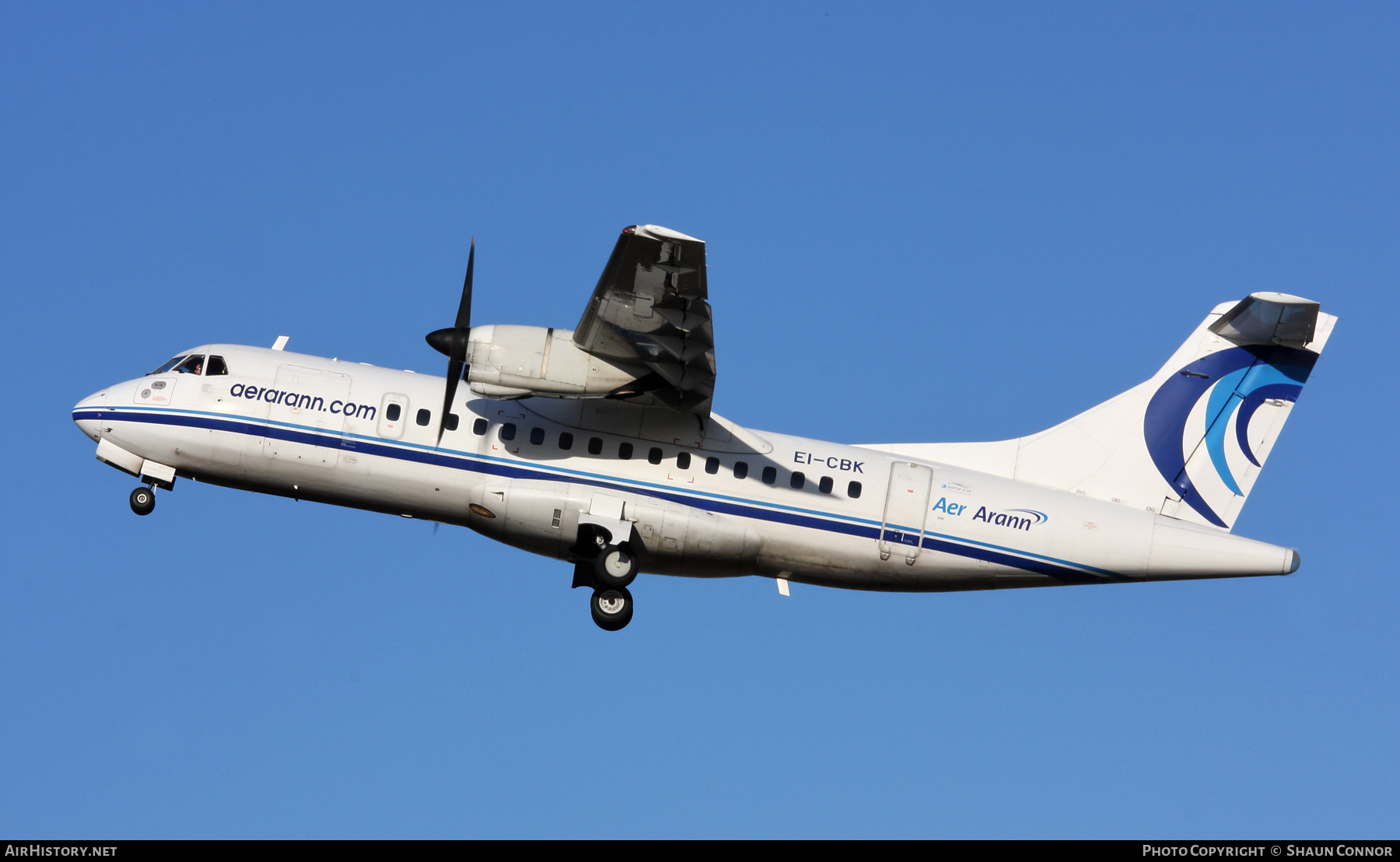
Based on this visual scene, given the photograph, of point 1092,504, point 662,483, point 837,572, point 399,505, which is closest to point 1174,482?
point 1092,504

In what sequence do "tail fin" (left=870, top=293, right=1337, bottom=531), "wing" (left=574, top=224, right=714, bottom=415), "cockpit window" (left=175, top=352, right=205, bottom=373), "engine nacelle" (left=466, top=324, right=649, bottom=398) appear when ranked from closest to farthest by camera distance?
"wing" (left=574, top=224, right=714, bottom=415)
"engine nacelle" (left=466, top=324, right=649, bottom=398)
"cockpit window" (left=175, top=352, right=205, bottom=373)
"tail fin" (left=870, top=293, right=1337, bottom=531)

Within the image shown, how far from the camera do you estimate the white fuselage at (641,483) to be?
17984mm

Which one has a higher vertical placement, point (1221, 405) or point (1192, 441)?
point (1221, 405)

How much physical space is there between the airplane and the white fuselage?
0.08ft

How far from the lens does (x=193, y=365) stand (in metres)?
18.8

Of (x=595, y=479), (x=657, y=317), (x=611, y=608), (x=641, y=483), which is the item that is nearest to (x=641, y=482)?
(x=641, y=483)

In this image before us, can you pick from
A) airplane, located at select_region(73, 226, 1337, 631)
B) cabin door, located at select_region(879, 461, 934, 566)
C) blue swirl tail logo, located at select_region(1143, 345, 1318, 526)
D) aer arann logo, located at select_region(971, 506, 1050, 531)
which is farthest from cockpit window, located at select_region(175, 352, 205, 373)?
blue swirl tail logo, located at select_region(1143, 345, 1318, 526)

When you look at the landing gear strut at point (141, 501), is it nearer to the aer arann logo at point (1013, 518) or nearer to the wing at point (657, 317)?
the wing at point (657, 317)

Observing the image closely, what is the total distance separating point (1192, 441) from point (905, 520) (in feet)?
15.2

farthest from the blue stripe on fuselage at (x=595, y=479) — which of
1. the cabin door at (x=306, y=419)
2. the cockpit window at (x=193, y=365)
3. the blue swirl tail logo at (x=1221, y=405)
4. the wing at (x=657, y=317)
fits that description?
the blue swirl tail logo at (x=1221, y=405)

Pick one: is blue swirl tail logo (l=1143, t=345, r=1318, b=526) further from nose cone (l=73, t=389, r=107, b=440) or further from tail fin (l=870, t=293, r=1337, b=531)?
nose cone (l=73, t=389, r=107, b=440)

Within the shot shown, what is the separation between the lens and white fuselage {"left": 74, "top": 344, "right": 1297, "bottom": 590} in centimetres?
1798

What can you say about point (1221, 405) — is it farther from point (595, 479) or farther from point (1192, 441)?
point (595, 479)
